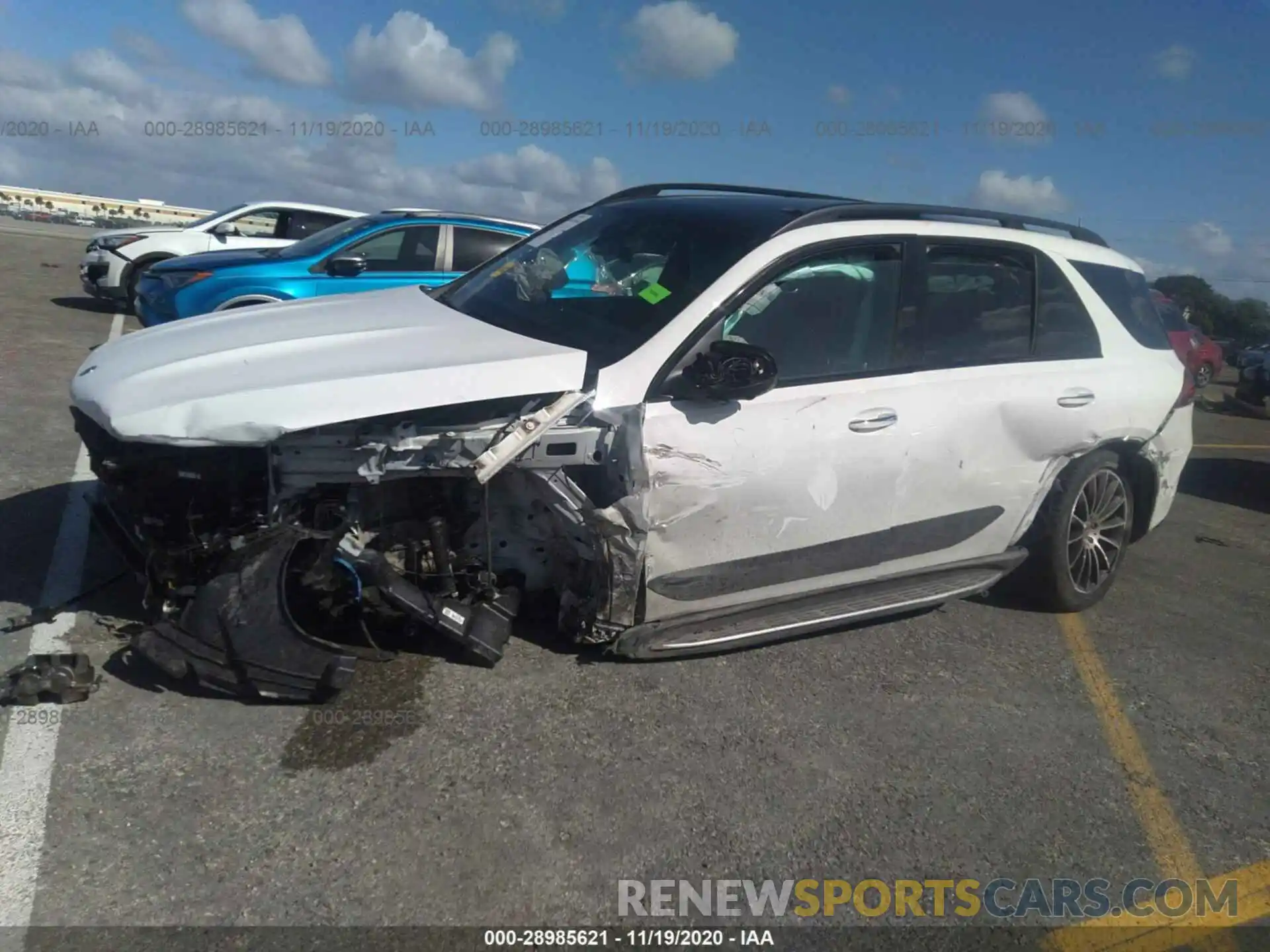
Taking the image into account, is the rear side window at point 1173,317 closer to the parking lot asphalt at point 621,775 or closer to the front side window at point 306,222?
the parking lot asphalt at point 621,775

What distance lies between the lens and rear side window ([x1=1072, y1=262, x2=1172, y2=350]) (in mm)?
5090

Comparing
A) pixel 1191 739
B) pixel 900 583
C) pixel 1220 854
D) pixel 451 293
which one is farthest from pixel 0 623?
pixel 1191 739

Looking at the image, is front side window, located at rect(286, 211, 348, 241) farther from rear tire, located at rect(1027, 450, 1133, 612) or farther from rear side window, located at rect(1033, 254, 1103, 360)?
rear tire, located at rect(1027, 450, 1133, 612)

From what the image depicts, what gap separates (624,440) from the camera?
3568 mm

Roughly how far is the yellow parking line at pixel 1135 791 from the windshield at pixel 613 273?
2.38 m

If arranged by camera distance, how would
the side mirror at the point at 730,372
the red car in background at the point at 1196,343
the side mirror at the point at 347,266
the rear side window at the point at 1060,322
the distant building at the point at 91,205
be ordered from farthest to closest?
the distant building at the point at 91,205 < the red car in background at the point at 1196,343 < the side mirror at the point at 347,266 < the rear side window at the point at 1060,322 < the side mirror at the point at 730,372

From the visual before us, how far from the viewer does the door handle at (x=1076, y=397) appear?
15.4 ft

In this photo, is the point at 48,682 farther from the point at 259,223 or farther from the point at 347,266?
the point at 259,223

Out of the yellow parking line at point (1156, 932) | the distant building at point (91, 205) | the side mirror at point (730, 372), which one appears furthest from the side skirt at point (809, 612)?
the distant building at point (91, 205)

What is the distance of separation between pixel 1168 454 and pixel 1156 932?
3067 millimetres

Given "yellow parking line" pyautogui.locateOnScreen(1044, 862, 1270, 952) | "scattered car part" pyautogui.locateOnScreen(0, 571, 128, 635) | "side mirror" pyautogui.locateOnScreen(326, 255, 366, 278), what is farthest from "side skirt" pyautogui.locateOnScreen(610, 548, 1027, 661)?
"side mirror" pyautogui.locateOnScreen(326, 255, 366, 278)

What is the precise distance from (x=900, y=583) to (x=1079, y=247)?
6.90 feet

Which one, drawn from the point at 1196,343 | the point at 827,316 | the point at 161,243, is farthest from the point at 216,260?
the point at 1196,343

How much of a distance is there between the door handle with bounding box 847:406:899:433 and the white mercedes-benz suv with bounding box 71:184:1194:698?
0.01 metres
